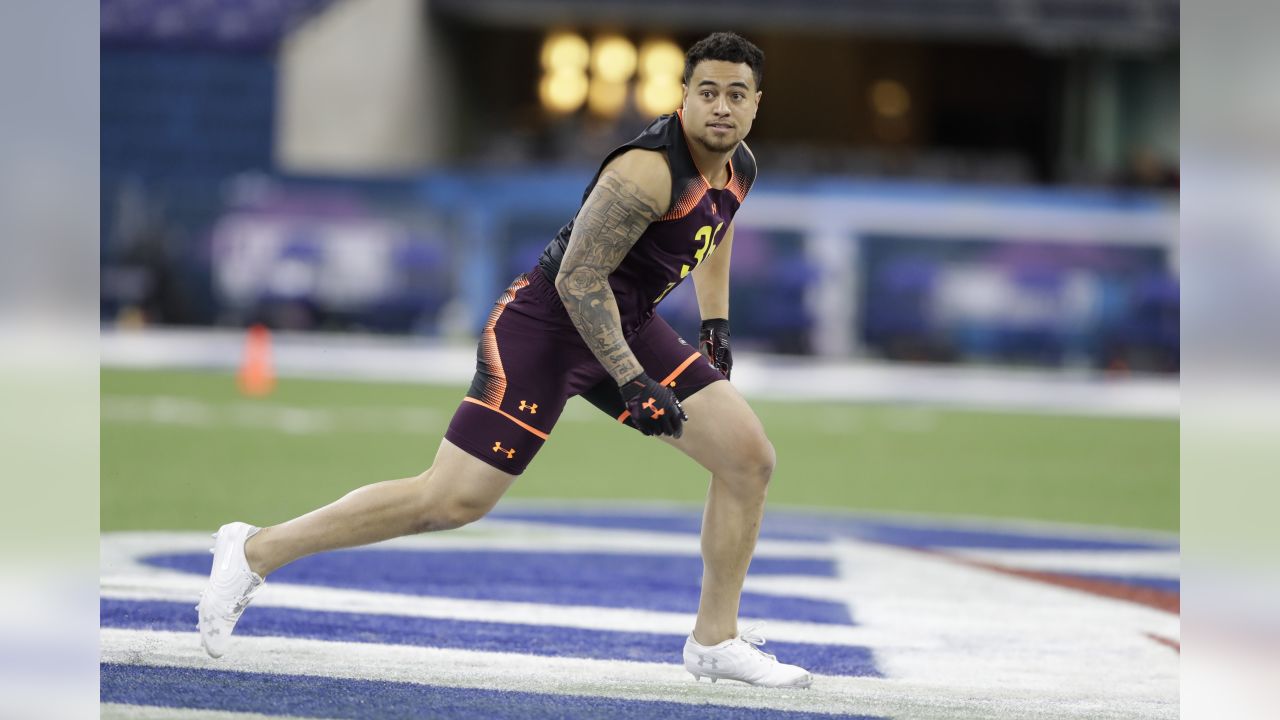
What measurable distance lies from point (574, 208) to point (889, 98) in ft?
49.9

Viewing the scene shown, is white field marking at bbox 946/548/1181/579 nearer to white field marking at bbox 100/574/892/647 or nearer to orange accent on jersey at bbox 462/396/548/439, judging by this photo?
white field marking at bbox 100/574/892/647

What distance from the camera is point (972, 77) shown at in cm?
3875

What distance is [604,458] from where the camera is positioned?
1260cm

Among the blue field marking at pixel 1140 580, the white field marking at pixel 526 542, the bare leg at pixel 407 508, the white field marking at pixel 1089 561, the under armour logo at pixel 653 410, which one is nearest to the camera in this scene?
the under armour logo at pixel 653 410

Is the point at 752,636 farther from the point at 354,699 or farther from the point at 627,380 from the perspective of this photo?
the point at 354,699

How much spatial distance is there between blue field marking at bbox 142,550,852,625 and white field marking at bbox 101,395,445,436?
628cm

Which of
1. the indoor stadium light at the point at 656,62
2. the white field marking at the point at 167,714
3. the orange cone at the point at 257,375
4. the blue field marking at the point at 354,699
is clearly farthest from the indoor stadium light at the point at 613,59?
the white field marking at the point at 167,714

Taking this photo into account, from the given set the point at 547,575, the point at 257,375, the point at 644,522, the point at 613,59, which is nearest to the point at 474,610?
the point at 547,575

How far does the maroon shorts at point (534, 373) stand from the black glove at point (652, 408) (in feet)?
0.65

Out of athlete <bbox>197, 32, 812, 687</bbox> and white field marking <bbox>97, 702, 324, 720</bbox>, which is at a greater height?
athlete <bbox>197, 32, 812, 687</bbox>

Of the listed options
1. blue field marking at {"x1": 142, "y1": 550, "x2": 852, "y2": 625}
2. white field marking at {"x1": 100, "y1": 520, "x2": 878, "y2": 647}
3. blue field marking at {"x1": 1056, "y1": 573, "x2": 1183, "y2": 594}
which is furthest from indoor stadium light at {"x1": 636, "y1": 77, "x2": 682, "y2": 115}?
white field marking at {"x1": 100, "y1": 520, "x2": 878, "y2": 647}

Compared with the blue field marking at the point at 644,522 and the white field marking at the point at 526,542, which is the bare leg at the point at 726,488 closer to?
the white field marking at the point at 526,542

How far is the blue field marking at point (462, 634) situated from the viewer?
519cm

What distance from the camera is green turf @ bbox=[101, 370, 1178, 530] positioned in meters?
9.83
